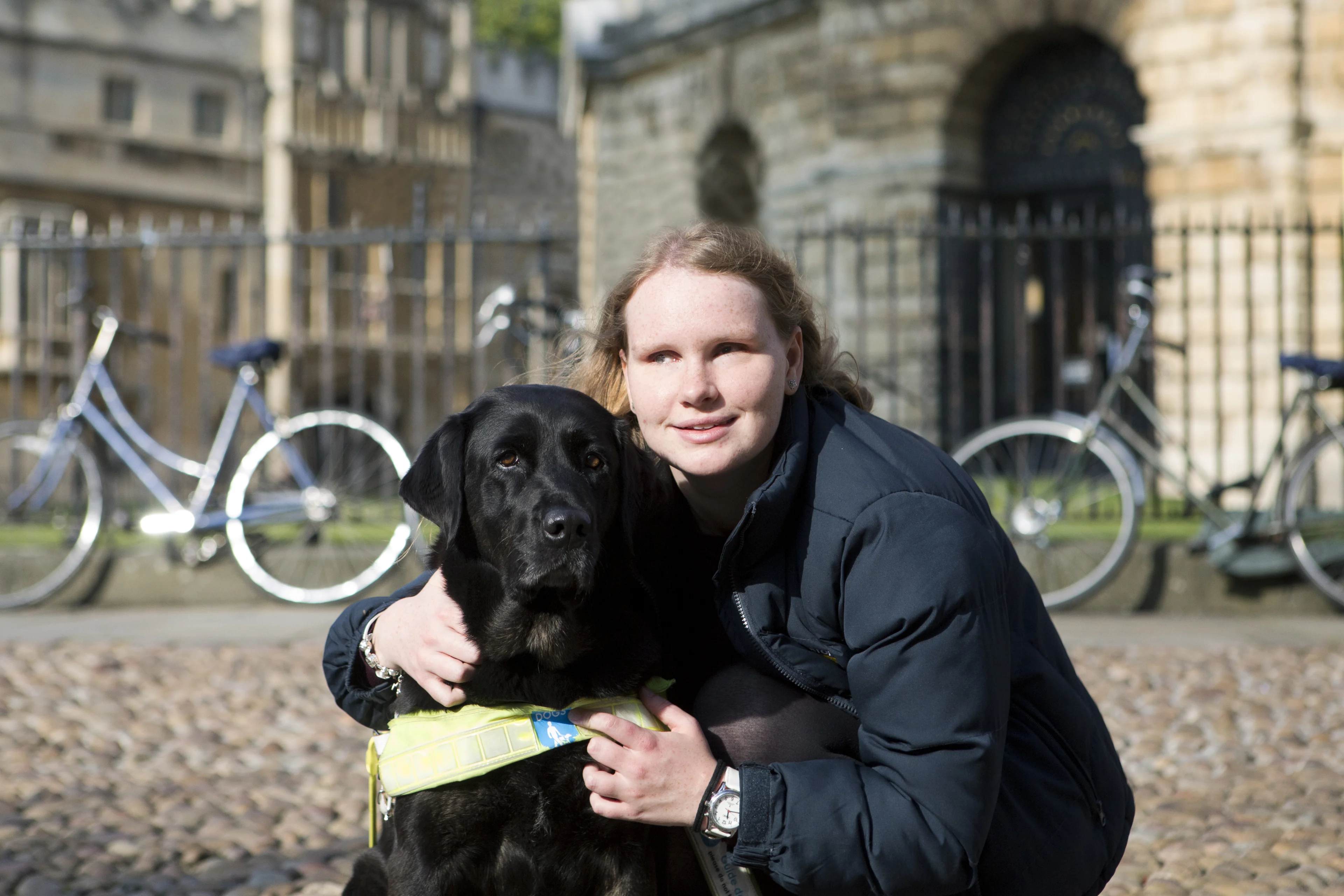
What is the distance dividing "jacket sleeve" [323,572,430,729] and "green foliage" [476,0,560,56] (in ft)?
125

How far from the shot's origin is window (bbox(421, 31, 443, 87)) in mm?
33312

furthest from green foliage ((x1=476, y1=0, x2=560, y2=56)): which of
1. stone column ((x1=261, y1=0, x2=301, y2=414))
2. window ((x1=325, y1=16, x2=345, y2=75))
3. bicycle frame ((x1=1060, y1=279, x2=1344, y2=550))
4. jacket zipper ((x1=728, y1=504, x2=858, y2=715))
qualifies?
jacket zipper ((x1=728, y1=504, x2=858, y2=715))

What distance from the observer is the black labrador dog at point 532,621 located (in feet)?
6.69

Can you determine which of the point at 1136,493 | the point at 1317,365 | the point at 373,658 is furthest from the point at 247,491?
the point at 1317,365

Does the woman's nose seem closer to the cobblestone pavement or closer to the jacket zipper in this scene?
the jacket zipper

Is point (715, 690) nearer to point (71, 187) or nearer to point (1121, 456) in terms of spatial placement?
point (1121, 456)

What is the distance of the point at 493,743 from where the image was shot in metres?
2.01

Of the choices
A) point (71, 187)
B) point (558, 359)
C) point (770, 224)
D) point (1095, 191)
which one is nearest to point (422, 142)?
point (71, 187)

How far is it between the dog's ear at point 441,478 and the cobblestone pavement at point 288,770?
1.12 m

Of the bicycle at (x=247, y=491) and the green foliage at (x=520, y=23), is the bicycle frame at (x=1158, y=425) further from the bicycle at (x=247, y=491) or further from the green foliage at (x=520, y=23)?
the green foliage at (x=520, y=23)

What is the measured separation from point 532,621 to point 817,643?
0.47 m

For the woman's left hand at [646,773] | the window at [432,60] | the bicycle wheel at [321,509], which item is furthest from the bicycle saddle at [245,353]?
the window at [432,60]

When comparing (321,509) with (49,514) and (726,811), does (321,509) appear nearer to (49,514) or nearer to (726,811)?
(49,514)

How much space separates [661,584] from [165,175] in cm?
2940
